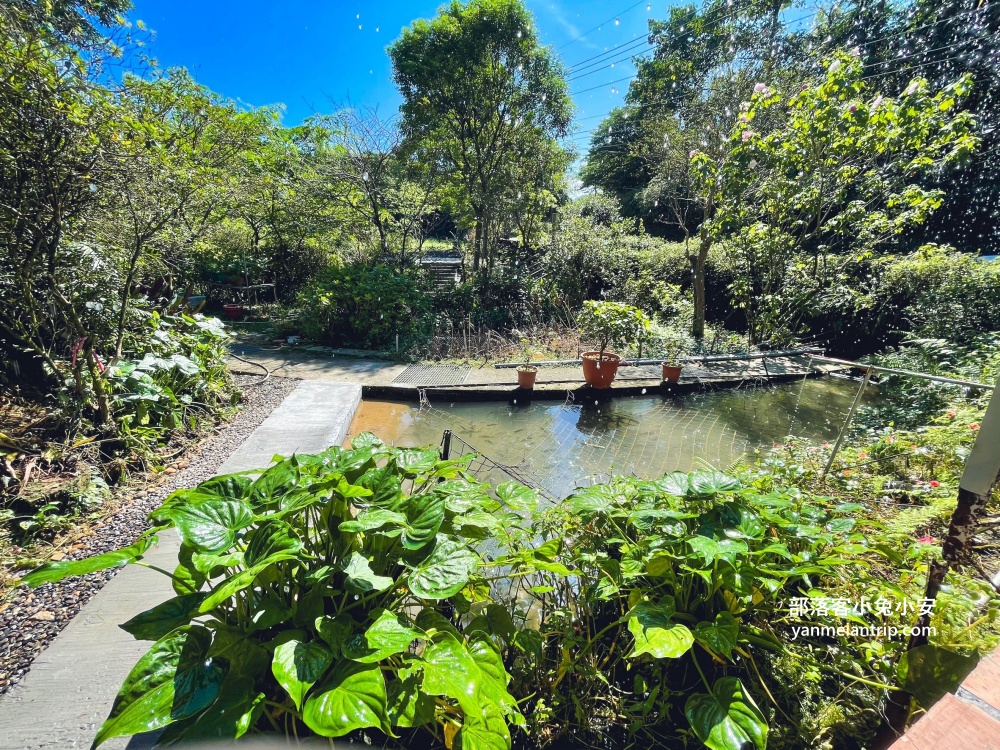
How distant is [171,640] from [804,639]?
173cm

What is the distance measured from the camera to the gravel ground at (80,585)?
5.15 feet

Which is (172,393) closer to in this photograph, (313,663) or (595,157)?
(313,663)

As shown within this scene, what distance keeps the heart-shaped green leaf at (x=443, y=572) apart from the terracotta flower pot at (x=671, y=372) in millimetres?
5334

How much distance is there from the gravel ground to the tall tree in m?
7.12

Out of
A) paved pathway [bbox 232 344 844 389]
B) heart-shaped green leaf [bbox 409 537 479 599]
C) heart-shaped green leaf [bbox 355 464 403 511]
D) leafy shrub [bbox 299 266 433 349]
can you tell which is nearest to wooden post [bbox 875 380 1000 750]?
heart-shaped green leaf [bbox 409 537 479 599]

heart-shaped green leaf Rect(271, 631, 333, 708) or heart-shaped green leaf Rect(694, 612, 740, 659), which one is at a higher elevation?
heart-shaped green leaf Rect(271, 631, 333, 708)

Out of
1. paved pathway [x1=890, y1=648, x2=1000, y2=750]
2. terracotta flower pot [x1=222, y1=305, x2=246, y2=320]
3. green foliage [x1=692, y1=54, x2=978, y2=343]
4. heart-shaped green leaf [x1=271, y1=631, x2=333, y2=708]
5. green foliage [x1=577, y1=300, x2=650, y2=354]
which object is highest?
green foliage [x1=692, y1=54, x2=978, y2=343]

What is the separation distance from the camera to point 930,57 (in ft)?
35.3

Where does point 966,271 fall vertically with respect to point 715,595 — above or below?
above

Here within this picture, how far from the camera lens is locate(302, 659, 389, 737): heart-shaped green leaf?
786mm

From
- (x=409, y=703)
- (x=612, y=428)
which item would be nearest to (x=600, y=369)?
(x=612, y=428)

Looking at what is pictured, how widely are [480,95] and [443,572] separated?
9616 millimetres

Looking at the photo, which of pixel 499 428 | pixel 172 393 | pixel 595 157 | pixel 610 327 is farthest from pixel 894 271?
pixel 595 157

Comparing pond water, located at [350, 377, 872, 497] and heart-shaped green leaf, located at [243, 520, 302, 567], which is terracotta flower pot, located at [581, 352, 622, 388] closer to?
pond water, located at [350, 377, 872, 497]
